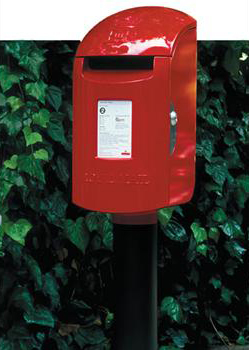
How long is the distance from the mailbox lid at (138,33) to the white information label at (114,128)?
0.69 ft

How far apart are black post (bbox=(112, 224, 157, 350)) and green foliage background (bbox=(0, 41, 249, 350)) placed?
662 millimetres

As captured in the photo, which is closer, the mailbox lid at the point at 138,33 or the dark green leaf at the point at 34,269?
the mailbox lid at the point at 138,33

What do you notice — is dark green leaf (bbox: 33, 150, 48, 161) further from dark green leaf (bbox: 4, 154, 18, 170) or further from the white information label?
the white information label

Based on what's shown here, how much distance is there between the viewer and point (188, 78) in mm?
3117

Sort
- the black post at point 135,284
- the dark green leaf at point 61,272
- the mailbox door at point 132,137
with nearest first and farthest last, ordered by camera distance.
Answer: the mailbox door at point 132,137, the black post at point 135,284, the dark green leaf at point 61,272

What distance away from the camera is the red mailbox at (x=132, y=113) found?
114 inches

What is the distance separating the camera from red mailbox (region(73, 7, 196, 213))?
2.90 meters

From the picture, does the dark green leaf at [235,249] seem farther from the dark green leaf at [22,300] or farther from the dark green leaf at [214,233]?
the dark green leaf at [22,300]

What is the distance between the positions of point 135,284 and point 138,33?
1081 millimetres

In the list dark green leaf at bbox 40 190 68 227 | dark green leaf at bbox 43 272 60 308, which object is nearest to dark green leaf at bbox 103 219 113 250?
dark green leaf at bbox 40 190 68 227

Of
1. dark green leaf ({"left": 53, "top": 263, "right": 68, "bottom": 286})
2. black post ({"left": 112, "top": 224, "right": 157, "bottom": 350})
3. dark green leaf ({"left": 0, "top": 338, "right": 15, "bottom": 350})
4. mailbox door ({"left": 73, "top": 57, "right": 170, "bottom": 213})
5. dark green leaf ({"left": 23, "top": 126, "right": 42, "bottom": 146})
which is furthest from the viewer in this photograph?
dark green leaf ({"left": 53, "top": 263, "right": 68, "bottom": 286})

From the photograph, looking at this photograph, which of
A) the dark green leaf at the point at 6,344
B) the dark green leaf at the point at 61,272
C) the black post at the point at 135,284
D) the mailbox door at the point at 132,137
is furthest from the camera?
the dark green leaf at the point at 61,272

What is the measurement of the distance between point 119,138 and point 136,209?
30 cm

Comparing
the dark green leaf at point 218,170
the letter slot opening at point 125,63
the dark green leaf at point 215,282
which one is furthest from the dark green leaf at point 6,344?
the letter slot opening at point 125,63
